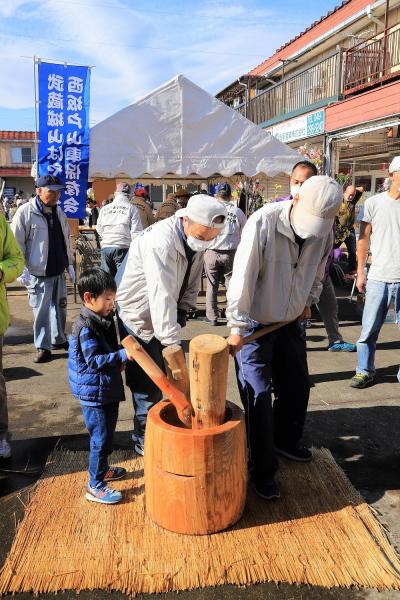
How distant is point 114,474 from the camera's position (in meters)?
2.83

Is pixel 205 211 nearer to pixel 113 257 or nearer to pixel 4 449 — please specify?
pixel 4 449

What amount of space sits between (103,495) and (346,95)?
38.1 feet

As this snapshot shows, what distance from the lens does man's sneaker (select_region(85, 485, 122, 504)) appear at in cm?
257

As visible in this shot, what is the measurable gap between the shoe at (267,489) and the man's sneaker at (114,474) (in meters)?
0.81

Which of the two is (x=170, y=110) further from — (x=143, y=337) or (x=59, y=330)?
(x=143, y=337)

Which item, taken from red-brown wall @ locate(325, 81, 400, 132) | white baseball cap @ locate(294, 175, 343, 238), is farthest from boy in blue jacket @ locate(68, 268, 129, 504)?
red-brown wall @ locate(325, 81, 400, 132)

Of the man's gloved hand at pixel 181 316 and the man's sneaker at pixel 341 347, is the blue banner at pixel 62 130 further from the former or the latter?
the man's gloved hand at pixel 181 316

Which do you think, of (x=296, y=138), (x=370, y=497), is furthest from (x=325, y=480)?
(x=296, y=138)

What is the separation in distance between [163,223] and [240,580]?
5.71 ft

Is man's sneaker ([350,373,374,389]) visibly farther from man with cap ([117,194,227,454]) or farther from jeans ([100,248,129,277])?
jeans ([100,248,129,277])

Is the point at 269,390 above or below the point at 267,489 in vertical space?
above

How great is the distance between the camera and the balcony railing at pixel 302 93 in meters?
12.5

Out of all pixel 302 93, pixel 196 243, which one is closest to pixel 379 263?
pixel 196 243

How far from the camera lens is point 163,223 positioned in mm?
2533
